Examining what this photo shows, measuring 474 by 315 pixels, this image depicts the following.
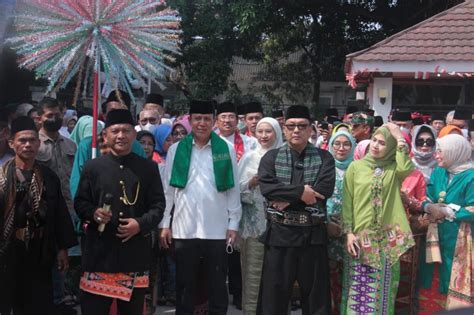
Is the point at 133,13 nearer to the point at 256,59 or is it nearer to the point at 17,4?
the point at 17,4

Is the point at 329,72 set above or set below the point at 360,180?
above

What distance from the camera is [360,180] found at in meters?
5.03

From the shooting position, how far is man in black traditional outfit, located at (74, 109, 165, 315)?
436 cm

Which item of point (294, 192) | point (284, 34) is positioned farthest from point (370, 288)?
point (284, 34)

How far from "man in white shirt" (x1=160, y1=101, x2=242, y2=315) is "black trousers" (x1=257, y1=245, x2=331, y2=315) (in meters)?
0.40

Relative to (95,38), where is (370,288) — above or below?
below

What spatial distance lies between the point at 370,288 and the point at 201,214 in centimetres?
145

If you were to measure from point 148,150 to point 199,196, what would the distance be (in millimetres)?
1020

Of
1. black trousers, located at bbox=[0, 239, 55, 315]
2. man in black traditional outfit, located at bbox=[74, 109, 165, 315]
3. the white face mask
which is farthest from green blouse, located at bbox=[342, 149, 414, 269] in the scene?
the white face mask

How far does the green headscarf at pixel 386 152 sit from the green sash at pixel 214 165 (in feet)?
3.61

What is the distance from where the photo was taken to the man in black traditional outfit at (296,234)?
4.76m

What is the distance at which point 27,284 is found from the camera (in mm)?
4699

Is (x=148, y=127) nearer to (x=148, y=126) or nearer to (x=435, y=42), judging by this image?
(x=148, y=126)

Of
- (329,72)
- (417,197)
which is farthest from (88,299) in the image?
(329,72)
